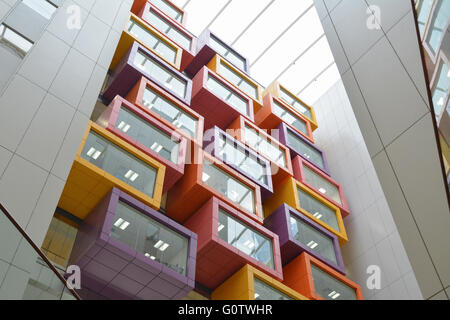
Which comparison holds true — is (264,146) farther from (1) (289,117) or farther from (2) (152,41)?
(2) (152,41)

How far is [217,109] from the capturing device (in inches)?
1294

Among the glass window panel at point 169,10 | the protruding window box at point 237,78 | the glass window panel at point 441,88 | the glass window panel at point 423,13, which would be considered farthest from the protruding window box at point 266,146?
the glass window panel at point 441,88

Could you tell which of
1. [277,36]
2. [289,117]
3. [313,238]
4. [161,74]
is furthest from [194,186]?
[277,36]

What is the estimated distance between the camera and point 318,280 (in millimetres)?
26375

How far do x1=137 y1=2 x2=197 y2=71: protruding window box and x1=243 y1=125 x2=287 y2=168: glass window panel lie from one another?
7.17 meters

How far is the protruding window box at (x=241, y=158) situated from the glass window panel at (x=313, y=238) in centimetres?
263

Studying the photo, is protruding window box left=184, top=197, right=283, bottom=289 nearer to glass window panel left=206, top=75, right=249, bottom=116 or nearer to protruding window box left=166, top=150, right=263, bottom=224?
protruding window box left=166, top=150, right=263, bottom=224

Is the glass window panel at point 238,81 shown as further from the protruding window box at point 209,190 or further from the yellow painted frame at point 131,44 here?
the protruding window box at point 209,190

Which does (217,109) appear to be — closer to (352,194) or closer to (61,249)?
(352,194)

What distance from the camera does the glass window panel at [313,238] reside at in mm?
28000

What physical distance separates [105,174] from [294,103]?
81.2 ft

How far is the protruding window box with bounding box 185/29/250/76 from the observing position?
3703cm

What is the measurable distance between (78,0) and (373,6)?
13735 millimetres
